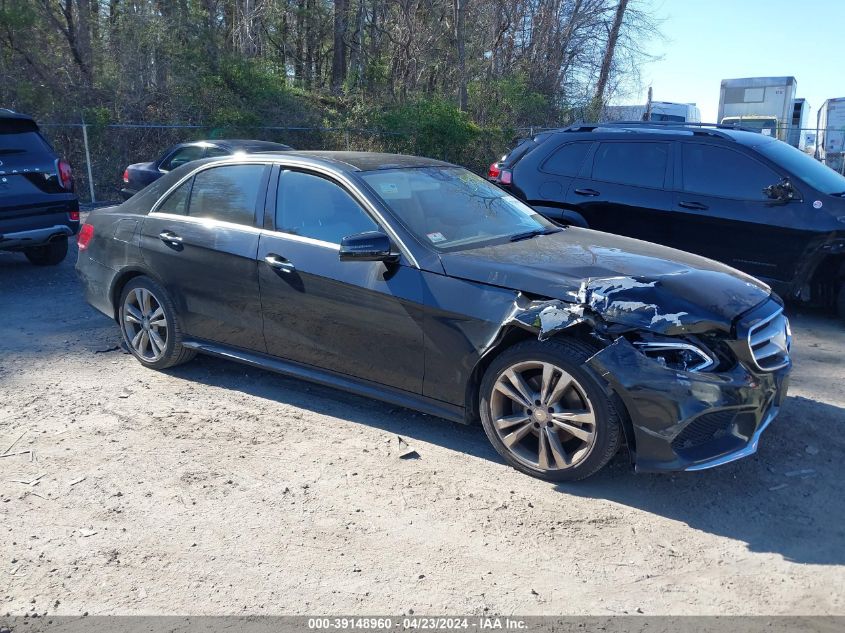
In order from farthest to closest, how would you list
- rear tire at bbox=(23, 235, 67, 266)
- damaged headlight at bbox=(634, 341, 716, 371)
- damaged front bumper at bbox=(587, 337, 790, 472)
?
1. rear tire at bbox=(23, 235, 67, 266)
2. damaged headlight at bbox=(634, 341, 716, 371)
3. damaged front bumper at bbox=(587, 337, 790, 472)

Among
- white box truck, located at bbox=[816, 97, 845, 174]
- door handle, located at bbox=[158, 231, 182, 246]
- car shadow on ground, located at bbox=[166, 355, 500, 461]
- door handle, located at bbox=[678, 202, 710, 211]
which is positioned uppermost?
white box truck, located at bbox=[816, 97, 845, 174]

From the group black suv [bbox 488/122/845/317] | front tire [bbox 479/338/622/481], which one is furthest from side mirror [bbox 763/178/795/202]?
front tire [bbox 479/338/622/481]

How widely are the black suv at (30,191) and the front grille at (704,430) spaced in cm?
720

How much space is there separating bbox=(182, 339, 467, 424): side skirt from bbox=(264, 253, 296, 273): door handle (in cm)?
62

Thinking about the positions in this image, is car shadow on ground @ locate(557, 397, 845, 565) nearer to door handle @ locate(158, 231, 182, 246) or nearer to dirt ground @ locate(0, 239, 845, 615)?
dirt ground @ locate(0, 239, 845, 615)

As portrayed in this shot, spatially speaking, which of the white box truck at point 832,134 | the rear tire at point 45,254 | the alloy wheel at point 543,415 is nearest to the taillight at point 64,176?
the rear tire at point 45,254

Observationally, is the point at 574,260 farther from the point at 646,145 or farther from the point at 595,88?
the point at 595,88

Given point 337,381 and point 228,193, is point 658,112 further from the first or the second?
point 337,381

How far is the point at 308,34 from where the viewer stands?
26516 mm

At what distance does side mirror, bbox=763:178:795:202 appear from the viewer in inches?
281

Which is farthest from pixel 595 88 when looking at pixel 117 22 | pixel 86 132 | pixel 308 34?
pixel 86 132

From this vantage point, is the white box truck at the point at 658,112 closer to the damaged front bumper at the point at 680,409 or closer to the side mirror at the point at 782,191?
the side mirror at the point at 782,191

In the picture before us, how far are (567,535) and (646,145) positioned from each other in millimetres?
5271

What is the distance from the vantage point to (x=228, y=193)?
550cm
